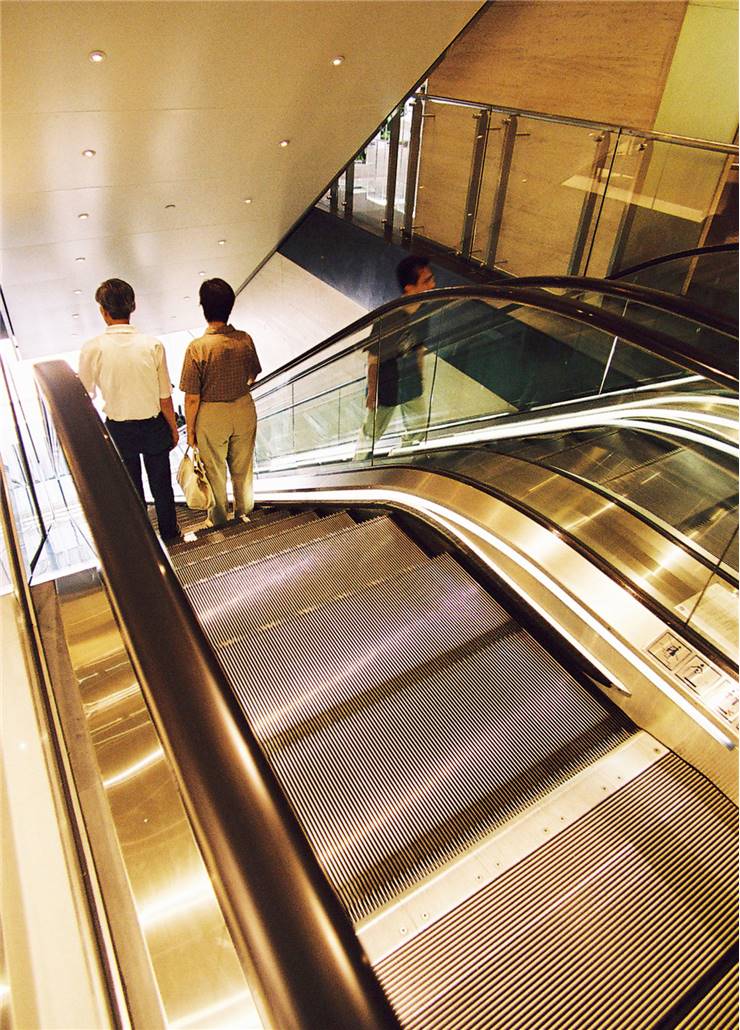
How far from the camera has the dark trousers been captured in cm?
379

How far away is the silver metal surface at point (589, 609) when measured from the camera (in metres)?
1.94

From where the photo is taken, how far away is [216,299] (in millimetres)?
3584

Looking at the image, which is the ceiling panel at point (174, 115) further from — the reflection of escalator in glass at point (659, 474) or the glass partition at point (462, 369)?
the reflection of escalator in glass at point (659, 474)

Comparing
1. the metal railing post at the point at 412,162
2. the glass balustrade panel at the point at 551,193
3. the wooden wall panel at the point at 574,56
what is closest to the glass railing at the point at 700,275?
the glass balustrade panel at the point at 551,193

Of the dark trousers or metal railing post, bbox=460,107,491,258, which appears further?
metal railing post, bbox=460,107,491,258

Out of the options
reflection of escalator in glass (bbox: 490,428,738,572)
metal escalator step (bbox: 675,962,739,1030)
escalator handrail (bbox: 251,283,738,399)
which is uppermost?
escalator handrail (bbox: 251,283,738,399)

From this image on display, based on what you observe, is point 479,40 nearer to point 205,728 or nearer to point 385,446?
point 385,446

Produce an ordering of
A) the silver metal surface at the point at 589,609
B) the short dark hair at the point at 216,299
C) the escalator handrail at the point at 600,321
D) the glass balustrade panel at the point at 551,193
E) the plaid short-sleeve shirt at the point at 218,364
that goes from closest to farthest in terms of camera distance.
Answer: the silver metal surface at the point at 589,609 → the escalator handrail at the point at 600,321 → the short dark hair at the point at 216,299 → the plaid short-sleeve shirt at the point at 218,364 → the glass balustrade panel at the point at 551,193

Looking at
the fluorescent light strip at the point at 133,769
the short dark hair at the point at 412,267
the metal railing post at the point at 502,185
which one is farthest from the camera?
the metal railing post at the point at 502,185

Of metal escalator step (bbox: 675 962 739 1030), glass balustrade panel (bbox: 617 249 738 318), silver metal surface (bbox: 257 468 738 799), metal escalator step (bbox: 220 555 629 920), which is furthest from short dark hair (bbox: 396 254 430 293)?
metal escalator step (bbox: 675 962 739 1030)

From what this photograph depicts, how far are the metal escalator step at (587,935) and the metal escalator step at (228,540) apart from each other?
2444 mm

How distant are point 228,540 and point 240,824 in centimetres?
341

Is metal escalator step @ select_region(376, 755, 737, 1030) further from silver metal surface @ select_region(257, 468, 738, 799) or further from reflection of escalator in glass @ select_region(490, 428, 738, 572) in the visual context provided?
reflection of escalator in glass @ select_region(490, 428, 738, 572)

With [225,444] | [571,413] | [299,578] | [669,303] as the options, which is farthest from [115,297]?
[669,303]
